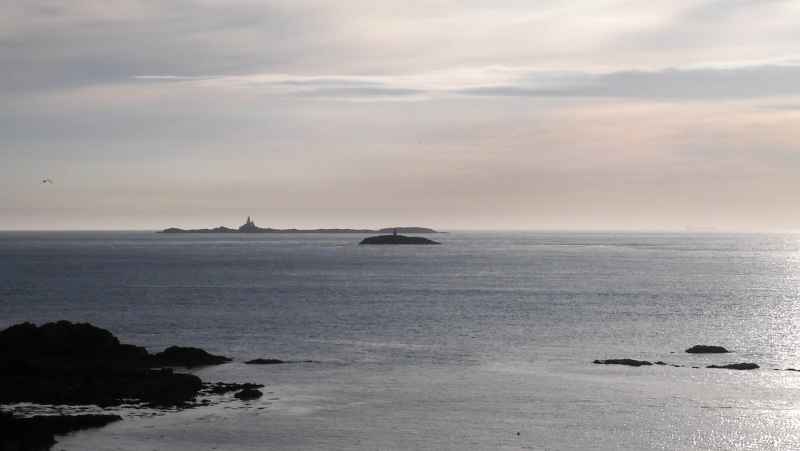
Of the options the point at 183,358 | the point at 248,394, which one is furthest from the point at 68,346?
the point at 248,394

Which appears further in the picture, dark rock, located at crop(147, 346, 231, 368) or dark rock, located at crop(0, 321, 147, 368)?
dark rock, located at crop(147, 346, 231, 368)

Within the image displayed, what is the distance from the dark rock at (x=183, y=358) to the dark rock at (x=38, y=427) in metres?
11.7

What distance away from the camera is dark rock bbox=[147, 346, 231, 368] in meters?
42.8

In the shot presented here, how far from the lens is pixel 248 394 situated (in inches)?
1393

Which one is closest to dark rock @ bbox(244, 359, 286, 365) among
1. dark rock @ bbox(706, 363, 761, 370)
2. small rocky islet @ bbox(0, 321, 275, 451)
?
small rocky islet @ bbox(0, 321, 275, 451)

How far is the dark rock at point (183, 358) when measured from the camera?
42.8m

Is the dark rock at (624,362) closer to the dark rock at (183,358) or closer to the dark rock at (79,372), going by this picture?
the dark rock at (183,358)

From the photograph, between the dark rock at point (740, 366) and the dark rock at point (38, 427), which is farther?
the dark rock at point (740, 366)

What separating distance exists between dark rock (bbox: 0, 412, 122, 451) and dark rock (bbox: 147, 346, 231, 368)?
38.4 feet

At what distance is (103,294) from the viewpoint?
88.6 metres

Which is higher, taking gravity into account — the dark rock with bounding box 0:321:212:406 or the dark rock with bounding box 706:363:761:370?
the dark rock with bounding box 0:321:212:406

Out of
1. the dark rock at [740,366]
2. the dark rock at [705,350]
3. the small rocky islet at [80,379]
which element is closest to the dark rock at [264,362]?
the small rocky islet at [80,379]

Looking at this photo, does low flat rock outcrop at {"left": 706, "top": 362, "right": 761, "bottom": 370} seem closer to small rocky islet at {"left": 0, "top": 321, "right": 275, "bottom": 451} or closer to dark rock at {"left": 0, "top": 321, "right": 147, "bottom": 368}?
small rocky islet at {"left": 0, "top": 321, "right": 275, "bottom": 451}

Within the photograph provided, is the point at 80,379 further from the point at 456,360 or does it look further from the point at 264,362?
the point at 456,360
